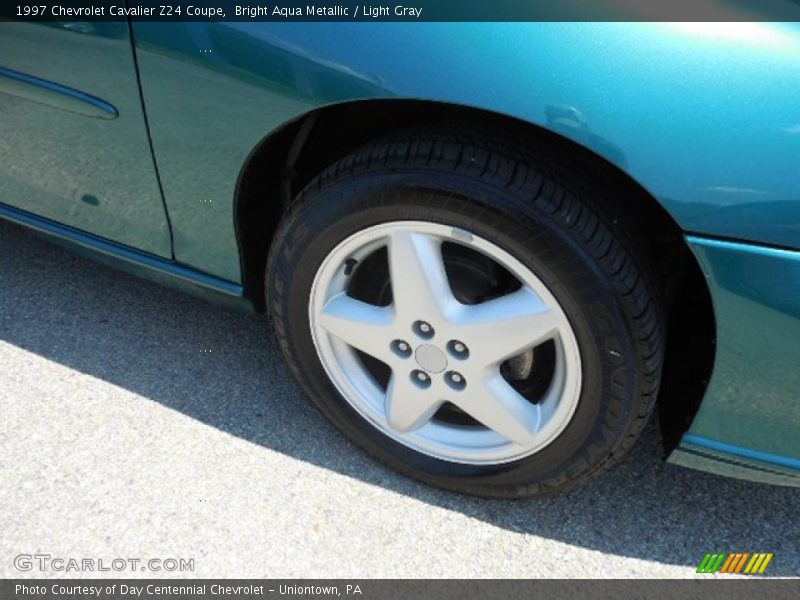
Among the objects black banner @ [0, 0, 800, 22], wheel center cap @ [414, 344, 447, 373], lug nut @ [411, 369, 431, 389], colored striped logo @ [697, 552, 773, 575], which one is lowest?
colored striped logo @ [697, 552, 773, 575]

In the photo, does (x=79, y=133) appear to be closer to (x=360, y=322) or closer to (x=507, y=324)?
(x=360, y=322)

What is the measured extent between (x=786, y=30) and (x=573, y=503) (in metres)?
1.11

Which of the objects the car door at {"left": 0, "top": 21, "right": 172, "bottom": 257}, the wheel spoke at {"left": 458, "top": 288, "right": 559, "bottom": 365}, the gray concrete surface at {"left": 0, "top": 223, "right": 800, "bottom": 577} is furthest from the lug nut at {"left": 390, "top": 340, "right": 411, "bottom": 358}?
the car door at {"left": 0, "top": 21, "right": 172, "bottom": 257}

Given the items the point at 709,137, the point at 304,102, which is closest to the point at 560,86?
the point at 709,137

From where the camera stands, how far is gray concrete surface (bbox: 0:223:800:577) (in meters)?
1.80

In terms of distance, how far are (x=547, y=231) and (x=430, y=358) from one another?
41 centimetres

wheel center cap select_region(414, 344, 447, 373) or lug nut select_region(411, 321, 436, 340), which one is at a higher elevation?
lug nut select_region(411, 321, 436, 340)

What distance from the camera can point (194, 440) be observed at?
2.03m

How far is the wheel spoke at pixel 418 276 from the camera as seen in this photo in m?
1.64

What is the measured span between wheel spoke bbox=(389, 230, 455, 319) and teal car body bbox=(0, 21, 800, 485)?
10.5 inches

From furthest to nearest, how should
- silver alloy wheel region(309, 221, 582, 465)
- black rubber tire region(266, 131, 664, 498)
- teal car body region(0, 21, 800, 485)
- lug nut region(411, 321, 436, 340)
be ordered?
lug nut region(411, 321, 436, 340) → silver alloy wheel region(309, 221, 582, 465) → black rubber tire region(266, 131, 664, 498) → teal car body region(0, 21, 800, 485)
